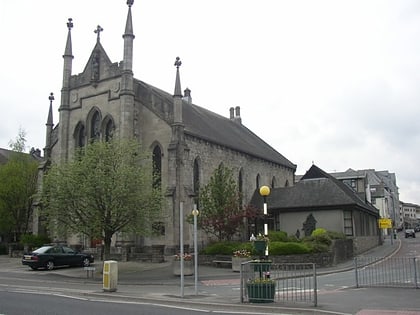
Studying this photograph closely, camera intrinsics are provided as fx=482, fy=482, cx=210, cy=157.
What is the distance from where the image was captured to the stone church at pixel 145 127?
107 feet

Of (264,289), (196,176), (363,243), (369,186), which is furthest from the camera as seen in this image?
(369,186)

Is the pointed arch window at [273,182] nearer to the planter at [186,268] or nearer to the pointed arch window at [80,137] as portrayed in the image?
the pointed arch window at [80,137]

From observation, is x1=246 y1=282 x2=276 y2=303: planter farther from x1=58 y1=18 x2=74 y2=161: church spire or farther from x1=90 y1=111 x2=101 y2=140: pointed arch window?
x1=58 y1=18 x2=74 y2=161: church spire

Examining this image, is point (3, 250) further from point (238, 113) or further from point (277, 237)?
point (238, 113)

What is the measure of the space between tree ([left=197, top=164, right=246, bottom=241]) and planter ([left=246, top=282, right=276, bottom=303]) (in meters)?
17.4

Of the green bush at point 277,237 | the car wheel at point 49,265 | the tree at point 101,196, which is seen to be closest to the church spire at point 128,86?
the tree at point 101,196

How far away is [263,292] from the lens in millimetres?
13125

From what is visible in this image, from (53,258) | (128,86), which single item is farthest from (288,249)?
(128,86)

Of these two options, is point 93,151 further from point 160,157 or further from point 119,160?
point 160,157

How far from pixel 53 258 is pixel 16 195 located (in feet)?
51.5

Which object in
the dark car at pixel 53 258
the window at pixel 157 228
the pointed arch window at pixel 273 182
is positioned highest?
the pointed arch window at pixel 273 182

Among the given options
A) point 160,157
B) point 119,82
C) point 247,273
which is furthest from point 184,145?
point 247,273

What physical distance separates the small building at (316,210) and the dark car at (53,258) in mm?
16000

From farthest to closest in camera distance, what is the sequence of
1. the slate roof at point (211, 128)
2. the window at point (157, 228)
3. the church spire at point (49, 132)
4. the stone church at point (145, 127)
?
the church spire at point (49, 132)
the slate roof at point (211, 128)
the stone church at point (145, 127)
the window at point (157, 228)
